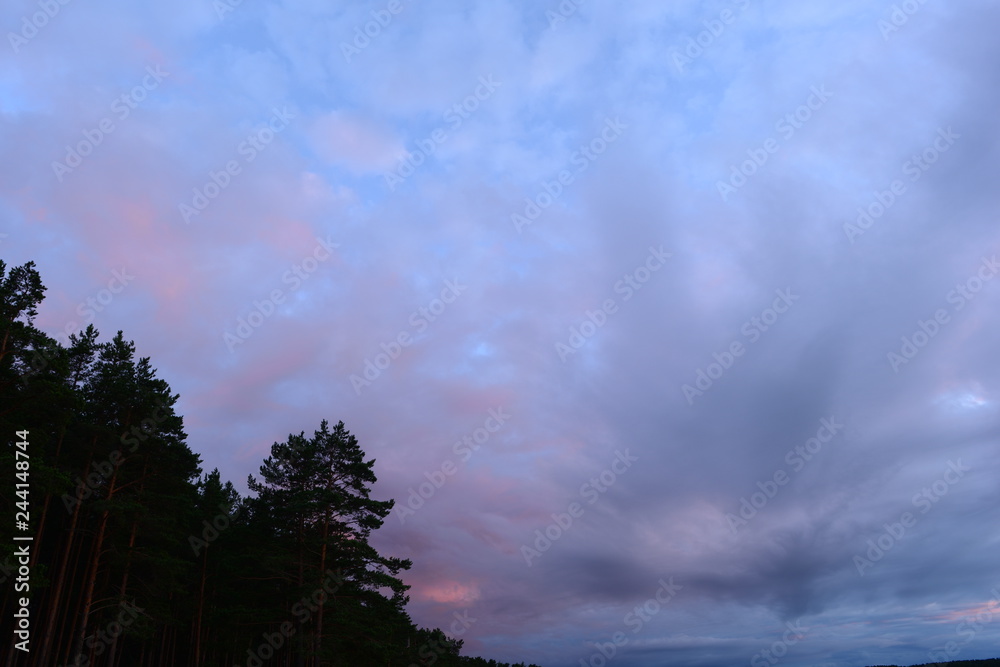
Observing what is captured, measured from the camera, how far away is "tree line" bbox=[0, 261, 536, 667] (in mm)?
27969

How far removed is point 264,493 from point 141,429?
1160 cm

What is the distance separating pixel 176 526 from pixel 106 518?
12.9ft

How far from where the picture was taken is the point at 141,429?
3550cm

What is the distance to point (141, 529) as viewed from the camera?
34625 mm

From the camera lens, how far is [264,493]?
44.6m

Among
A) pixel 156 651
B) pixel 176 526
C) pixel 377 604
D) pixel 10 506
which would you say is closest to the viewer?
pixel 10 506

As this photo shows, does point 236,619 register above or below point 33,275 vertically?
below

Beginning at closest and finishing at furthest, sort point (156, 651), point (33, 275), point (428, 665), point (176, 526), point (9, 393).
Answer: point (9, 393), point (33, 275), point (176, 526), point (156, 651), point (428, 665)

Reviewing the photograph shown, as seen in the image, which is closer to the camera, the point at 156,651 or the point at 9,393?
the point at 9,393

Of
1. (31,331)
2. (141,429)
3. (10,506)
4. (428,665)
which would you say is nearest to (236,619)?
(141,429)

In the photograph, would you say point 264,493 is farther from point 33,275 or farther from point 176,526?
point 33,275

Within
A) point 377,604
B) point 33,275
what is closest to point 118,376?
point 33,275

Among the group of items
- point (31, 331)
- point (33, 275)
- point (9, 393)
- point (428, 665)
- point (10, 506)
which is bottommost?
point (428, 665)

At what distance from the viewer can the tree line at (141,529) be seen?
28.0 m
